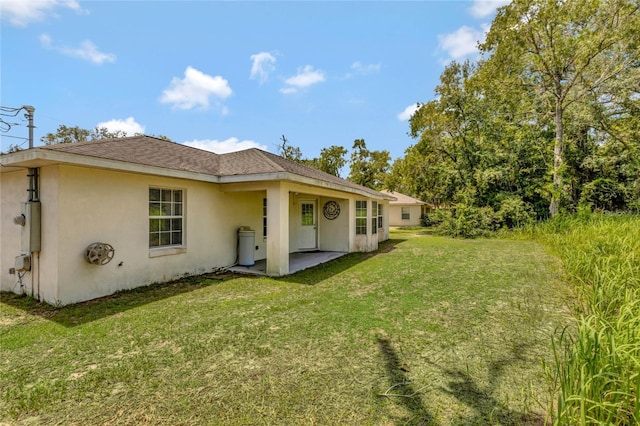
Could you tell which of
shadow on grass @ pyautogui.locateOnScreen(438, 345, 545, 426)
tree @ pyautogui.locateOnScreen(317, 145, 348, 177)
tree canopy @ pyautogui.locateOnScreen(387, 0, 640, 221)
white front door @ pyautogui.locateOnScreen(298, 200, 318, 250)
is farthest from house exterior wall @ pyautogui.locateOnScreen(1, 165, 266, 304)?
tree @ pyautogui.locateOnScreen(317, 145, 348, 177)

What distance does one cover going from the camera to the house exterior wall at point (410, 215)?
3231 cm

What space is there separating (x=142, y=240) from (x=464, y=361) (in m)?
6.54

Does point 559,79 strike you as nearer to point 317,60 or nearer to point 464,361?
point 317,60

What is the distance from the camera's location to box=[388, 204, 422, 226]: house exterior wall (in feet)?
106

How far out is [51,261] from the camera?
527 cm

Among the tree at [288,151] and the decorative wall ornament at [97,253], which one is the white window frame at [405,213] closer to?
the tree at [288,151]

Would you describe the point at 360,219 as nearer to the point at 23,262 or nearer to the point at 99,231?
the point at 99,231

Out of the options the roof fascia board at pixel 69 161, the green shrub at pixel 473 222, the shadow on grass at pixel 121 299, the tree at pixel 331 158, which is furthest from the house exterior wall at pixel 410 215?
the roof fascia board at pixel 69 161

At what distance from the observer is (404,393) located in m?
2.75

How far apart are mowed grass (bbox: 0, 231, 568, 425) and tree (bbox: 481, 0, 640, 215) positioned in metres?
14.3

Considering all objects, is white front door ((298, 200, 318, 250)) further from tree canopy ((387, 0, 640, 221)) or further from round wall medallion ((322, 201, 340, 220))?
tree canopy ((387, 0, 640, 221))

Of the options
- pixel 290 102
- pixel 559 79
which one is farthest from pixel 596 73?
pixel 290 102

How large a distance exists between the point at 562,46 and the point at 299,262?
17.0 m

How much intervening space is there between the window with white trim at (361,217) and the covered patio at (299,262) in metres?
1.59
